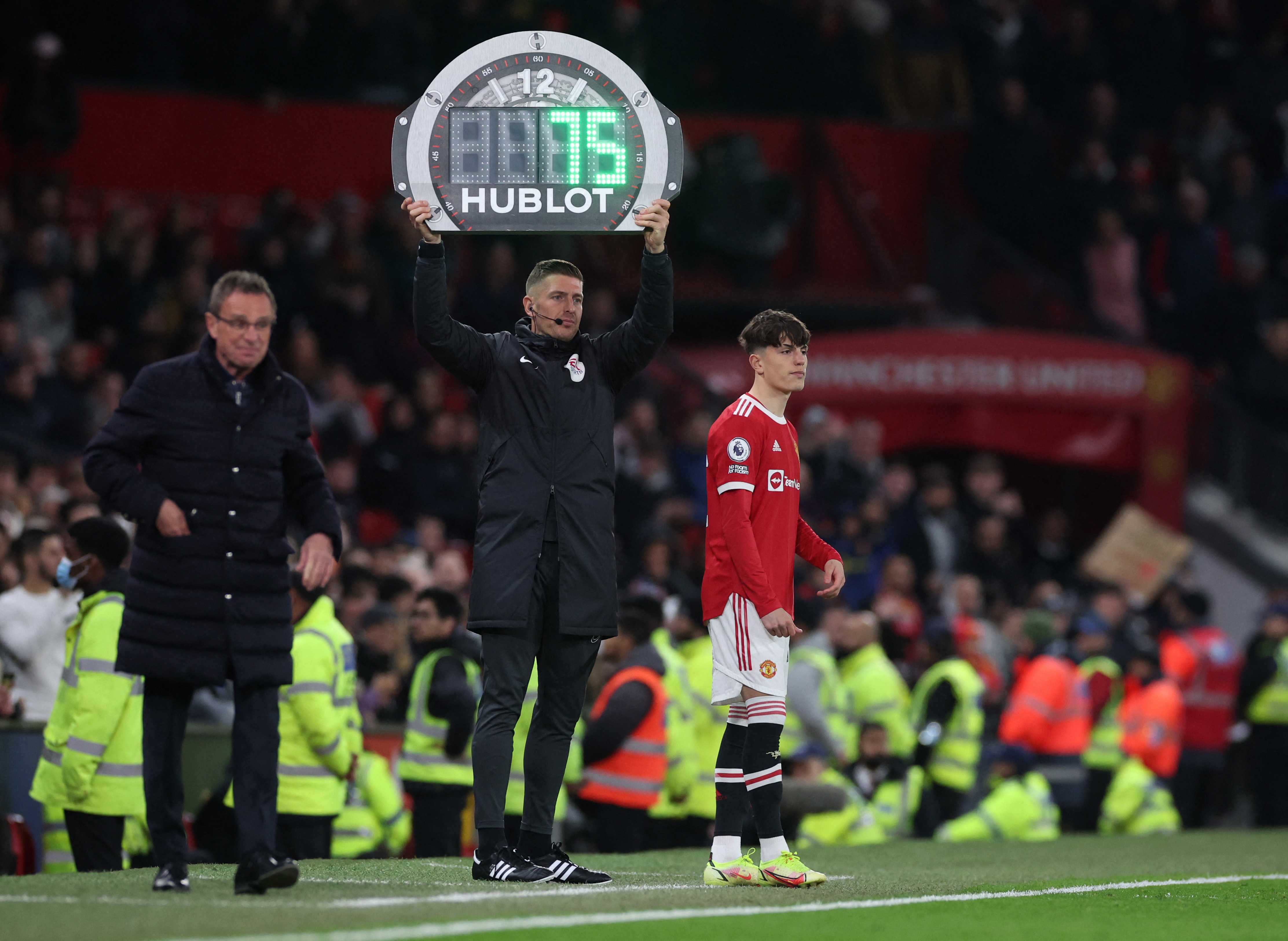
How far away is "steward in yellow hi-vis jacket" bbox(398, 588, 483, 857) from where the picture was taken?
10609 mm

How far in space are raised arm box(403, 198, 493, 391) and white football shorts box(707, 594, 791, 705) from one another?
130 centimetres

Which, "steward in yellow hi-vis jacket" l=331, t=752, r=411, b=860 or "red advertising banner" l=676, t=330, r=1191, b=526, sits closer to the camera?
"steward in yellow hi-vis jacket" l=331, t=752, r=411, b=860

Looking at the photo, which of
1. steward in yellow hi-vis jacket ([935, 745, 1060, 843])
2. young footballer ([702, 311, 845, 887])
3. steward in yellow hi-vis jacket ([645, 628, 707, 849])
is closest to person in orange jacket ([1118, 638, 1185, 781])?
steward in yellow hi-vis jacket ([935, 745, 1060, 843])

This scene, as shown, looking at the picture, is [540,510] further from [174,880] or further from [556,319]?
[174,880]

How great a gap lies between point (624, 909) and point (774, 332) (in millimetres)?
2268

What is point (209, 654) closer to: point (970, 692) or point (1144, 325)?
point (970, 692)

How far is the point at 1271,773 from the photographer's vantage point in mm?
17203

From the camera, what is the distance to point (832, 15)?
943 inches

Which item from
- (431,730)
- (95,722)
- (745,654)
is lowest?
(431,730)

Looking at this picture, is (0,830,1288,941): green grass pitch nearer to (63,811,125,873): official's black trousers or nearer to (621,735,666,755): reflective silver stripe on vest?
(63,811,125,873): official's black trousers

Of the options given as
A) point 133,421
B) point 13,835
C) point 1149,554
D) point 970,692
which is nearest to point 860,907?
point 133,421

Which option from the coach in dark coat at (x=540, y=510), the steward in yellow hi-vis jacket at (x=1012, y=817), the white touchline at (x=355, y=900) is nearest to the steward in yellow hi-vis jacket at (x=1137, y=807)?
the steward in yellow hi-vis jacket at (x=1012, y=817)

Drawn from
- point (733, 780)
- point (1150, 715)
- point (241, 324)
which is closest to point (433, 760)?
point (733, 780)

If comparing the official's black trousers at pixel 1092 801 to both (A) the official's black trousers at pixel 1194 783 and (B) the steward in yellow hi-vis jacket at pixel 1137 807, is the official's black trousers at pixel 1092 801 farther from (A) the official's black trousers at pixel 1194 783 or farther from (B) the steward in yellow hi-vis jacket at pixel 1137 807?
(A) the official's black trousers at pixel 1194 783
